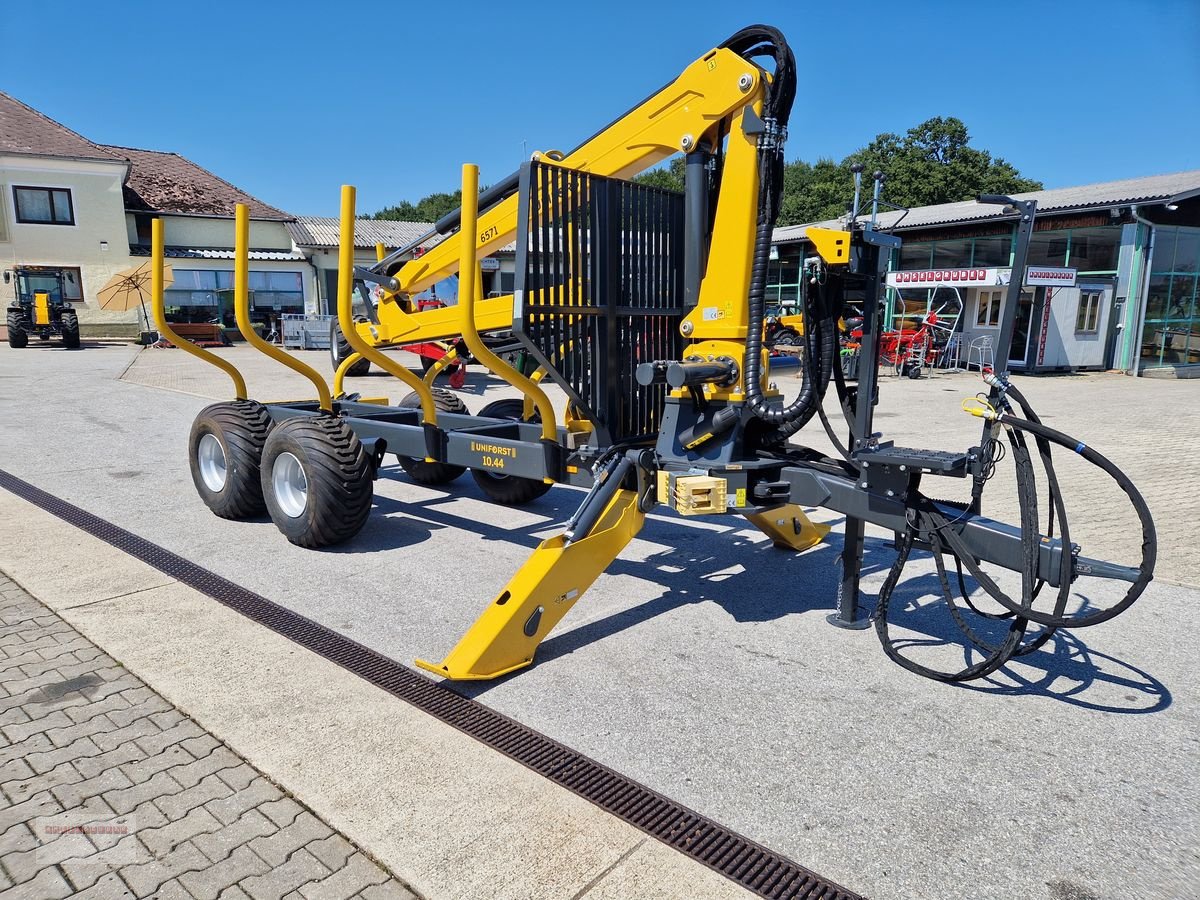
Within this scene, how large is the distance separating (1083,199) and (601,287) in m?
20.7

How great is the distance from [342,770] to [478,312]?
3101 mm

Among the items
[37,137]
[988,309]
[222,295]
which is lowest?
[988,309]

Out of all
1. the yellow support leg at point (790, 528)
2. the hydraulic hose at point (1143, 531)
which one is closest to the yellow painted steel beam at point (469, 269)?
the yellow support leg at point (790, 528)

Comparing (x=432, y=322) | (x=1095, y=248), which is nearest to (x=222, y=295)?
(x=1095, y=248)

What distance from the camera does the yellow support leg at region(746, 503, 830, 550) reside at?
5.60 metres

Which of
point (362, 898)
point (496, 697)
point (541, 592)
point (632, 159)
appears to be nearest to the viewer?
point (362, 898)

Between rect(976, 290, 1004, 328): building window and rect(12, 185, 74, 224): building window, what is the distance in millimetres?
29932

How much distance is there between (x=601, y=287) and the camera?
4809 millimetres

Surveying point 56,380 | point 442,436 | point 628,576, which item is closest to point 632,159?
point 442,436

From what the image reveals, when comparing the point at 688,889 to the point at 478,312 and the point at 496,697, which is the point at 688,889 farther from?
the point at 478,312

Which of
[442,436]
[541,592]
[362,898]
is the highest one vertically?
[442,436]

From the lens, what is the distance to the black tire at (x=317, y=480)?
5.50 metres

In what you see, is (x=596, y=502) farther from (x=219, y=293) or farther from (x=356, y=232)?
(x=356, y=232)

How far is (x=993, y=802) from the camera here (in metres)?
2.97
